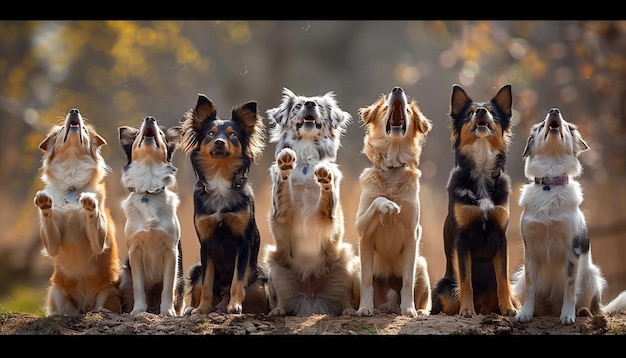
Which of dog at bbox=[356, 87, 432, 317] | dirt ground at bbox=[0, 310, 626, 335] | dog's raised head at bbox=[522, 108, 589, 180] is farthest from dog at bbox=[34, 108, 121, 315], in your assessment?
dog's raised head at bbox=[522, 108, 589, 180]

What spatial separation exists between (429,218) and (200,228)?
19.2 ft

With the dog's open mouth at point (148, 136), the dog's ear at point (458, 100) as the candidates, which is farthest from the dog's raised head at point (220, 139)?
the dog's ear at point (458, 100)

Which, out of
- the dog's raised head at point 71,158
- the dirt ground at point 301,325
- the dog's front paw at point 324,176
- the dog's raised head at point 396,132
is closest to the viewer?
the dirt ground at point 301,325

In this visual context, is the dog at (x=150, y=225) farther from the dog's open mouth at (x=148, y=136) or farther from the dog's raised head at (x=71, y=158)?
the dog's raised head at (x=71, y=158)

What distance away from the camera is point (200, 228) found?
667cm

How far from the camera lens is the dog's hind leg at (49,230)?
6363 mm

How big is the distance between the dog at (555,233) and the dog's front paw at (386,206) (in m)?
1.05

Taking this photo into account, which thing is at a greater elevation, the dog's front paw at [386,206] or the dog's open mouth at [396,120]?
the dog's open mouth at [396,120]

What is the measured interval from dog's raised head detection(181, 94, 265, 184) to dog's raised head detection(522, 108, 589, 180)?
95.5 inches

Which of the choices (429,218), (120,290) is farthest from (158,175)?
(429,218)

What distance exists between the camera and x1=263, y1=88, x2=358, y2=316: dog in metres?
6.76

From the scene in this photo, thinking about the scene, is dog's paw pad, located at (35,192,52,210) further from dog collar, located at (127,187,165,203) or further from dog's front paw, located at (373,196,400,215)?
dog's front paw, located at (373,196,400,215)

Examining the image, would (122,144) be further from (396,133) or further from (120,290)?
(396,133)

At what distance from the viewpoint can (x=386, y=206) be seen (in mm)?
6371
